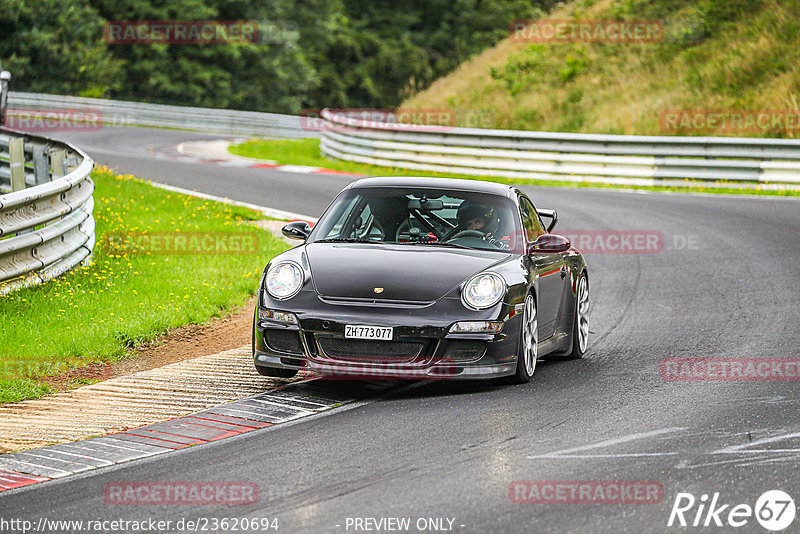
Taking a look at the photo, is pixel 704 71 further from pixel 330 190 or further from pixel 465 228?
pixel 465 228

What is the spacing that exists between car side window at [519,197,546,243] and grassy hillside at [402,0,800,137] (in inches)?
712

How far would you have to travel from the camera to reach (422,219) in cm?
901

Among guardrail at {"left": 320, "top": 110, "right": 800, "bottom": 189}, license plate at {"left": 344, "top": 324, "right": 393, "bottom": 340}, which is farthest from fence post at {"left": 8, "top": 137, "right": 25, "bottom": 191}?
guardrail at {"left": 320, "top": 110, "right": 800, "bottom": 189}

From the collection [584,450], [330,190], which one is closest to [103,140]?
[330,190]

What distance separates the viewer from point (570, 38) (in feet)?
126

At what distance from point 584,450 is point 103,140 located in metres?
29.3

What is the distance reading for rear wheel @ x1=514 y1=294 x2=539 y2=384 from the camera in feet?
26.3

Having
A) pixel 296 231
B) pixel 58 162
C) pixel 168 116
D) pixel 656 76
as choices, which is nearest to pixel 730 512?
pixel 296 231

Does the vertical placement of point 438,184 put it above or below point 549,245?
above

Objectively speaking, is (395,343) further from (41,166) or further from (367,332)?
(41,166)

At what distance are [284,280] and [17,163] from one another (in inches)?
303

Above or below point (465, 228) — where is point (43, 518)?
below

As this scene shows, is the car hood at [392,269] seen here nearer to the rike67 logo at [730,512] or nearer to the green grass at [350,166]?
the rike67 logo at [730,512]

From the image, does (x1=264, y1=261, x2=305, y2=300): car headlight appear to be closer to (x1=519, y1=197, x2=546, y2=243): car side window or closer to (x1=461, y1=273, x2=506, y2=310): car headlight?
(x1=461, y1=273, x2=506, y2=310): car headlight
